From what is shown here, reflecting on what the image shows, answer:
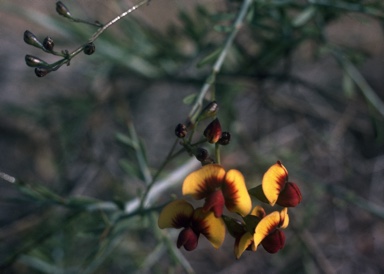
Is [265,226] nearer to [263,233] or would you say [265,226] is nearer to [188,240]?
[263,233]

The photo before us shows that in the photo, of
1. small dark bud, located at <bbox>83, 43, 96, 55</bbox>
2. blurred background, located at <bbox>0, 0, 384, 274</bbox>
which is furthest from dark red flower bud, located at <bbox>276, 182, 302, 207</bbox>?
blurred background, located at <bbox>0, 0, 384, 274</bbox>

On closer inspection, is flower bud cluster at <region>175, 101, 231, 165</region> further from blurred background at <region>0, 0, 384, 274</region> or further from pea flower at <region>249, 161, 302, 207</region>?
blurred background at <region>0, 0, 384, 274</region>

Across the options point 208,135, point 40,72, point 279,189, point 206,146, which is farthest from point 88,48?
point 206,146

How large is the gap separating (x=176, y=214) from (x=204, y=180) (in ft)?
0.36

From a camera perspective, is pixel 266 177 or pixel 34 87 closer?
pixel 266 177

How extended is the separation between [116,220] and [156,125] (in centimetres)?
199

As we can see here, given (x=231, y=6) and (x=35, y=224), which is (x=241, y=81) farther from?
(x=35, y=224)

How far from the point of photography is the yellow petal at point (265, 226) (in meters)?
1.20

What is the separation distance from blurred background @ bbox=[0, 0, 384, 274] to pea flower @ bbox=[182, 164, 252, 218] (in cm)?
72

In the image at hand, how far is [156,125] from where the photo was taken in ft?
11.9

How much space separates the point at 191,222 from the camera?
4.24ft

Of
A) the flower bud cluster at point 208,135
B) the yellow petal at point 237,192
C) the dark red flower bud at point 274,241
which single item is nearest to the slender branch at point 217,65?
the flower bud cluster at point 208,135

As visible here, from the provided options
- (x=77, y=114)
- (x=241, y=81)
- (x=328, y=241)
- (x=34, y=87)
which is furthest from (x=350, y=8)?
(x=34, y=87)

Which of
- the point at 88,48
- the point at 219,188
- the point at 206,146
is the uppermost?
the point at 88,48
